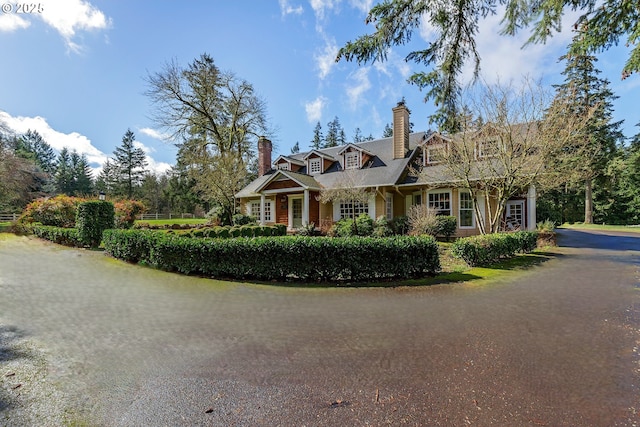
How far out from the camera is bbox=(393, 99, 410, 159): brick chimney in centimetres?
1859

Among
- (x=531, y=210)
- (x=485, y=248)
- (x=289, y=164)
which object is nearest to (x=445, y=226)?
(x=531, y=210)

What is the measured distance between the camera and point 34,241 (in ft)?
51.3

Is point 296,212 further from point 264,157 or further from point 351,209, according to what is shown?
point 264,157

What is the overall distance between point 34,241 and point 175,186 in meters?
31.6

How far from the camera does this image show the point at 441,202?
54.2 ft

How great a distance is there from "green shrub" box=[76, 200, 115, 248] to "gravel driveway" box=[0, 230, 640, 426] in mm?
7391

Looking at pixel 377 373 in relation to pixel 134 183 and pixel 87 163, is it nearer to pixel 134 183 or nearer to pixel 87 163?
pixel 134 183

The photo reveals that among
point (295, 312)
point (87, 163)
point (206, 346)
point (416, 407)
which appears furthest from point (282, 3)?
point (87, 163)

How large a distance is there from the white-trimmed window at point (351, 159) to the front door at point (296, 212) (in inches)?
156

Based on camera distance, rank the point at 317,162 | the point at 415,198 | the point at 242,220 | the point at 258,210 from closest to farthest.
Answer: the point at 415,198 < the point at 242,220 < the point at 317,162 < the point at 258,210

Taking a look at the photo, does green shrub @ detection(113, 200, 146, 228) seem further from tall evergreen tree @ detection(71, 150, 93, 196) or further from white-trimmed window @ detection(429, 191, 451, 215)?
tall evergreen tree @ detection(71, 150, 93, 196)

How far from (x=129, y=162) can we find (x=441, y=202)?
183 feet

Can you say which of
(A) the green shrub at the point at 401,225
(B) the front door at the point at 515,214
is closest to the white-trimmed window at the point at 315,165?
(A) the green shrub at the point at 401,225

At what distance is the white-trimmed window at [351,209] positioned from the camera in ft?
58.9
